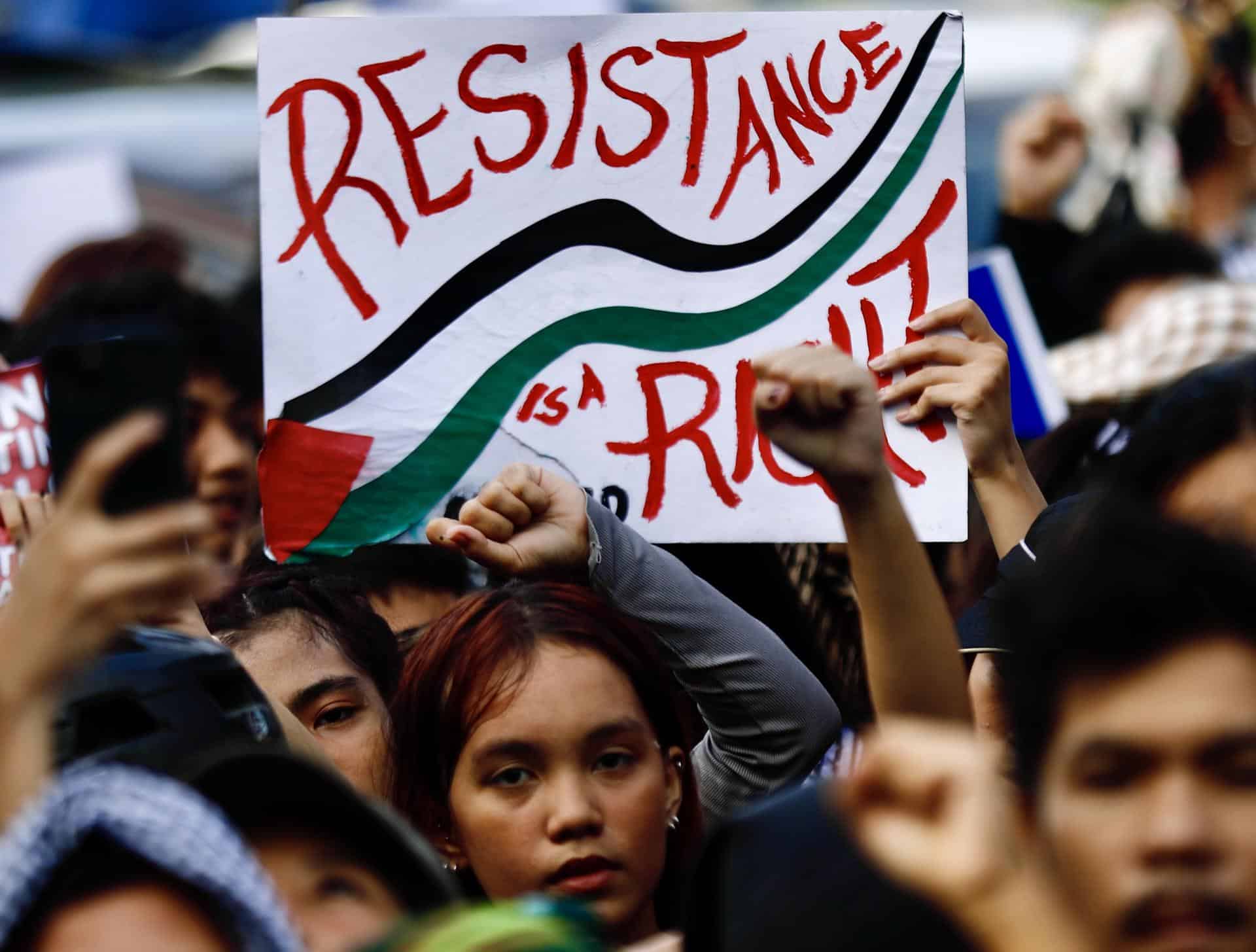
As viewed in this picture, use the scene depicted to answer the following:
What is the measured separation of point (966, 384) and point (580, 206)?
2.00ft

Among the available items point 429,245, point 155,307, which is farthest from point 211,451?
point 429,245

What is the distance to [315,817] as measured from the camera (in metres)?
1.65

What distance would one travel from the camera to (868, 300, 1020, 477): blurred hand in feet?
8.66

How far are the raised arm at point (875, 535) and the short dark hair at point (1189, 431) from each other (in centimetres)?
28

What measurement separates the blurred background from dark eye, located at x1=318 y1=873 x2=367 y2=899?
4.64 meters

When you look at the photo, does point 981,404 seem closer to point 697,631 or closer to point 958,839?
point 697,631

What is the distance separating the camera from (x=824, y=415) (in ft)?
6.65

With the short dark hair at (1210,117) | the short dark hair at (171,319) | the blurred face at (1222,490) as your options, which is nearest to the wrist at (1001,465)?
the blurred face at (1222,490)

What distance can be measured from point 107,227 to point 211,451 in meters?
2.11

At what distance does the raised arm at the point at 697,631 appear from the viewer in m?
2.50

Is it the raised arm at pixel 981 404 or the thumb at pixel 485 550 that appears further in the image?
the raised arm at pixel 981 404

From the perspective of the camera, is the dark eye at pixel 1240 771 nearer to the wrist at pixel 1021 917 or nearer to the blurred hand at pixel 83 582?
the wrist at pixel 1021 917

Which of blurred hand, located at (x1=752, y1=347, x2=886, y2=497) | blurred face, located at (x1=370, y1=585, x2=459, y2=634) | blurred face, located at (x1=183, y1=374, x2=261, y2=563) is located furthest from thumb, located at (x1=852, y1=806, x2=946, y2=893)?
blurred face, located at (x1=183, y1=374, x2=261, y2=563)

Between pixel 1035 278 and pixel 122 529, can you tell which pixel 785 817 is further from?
pixel 1035 278
